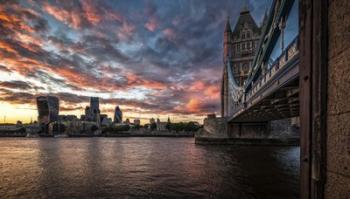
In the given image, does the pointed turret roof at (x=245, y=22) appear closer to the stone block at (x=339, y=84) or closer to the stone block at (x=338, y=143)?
the stone block at (x=339, y=84)

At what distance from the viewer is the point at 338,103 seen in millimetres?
2000

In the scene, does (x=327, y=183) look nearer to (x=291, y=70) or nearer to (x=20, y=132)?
(x=291, y=70)

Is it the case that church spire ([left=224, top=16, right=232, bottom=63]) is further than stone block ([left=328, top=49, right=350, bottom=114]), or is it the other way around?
church spire ([left=224, top=16, right=232, bottom=63])

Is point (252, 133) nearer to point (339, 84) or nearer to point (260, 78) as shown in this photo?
point (260, 78)

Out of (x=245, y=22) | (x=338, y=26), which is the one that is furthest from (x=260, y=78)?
(x=245, y=22)

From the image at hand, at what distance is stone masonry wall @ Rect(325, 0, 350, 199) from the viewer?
75.3 inches

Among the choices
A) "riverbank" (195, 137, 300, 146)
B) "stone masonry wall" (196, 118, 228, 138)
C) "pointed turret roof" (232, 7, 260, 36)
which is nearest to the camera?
"riverbank" (195, 137, 300, 146)

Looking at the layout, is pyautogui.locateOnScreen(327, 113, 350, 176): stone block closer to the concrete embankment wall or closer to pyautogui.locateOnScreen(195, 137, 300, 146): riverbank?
the concrete embankment wall

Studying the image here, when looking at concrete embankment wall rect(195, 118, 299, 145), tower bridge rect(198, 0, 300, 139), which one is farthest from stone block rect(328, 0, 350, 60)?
concrete embankment wall rect(195, 118, 299, 145)

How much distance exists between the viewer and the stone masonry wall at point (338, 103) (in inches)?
75.3

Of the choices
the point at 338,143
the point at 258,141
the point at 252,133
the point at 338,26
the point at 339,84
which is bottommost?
the point at 258,141

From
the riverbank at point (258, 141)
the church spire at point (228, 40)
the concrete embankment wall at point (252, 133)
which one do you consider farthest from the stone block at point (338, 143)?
the church spire at point (228, 40)

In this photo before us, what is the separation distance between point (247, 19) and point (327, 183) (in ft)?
265

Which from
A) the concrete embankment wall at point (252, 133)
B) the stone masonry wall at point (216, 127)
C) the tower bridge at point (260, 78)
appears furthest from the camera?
the stone masonry wall at point (216, 127)
